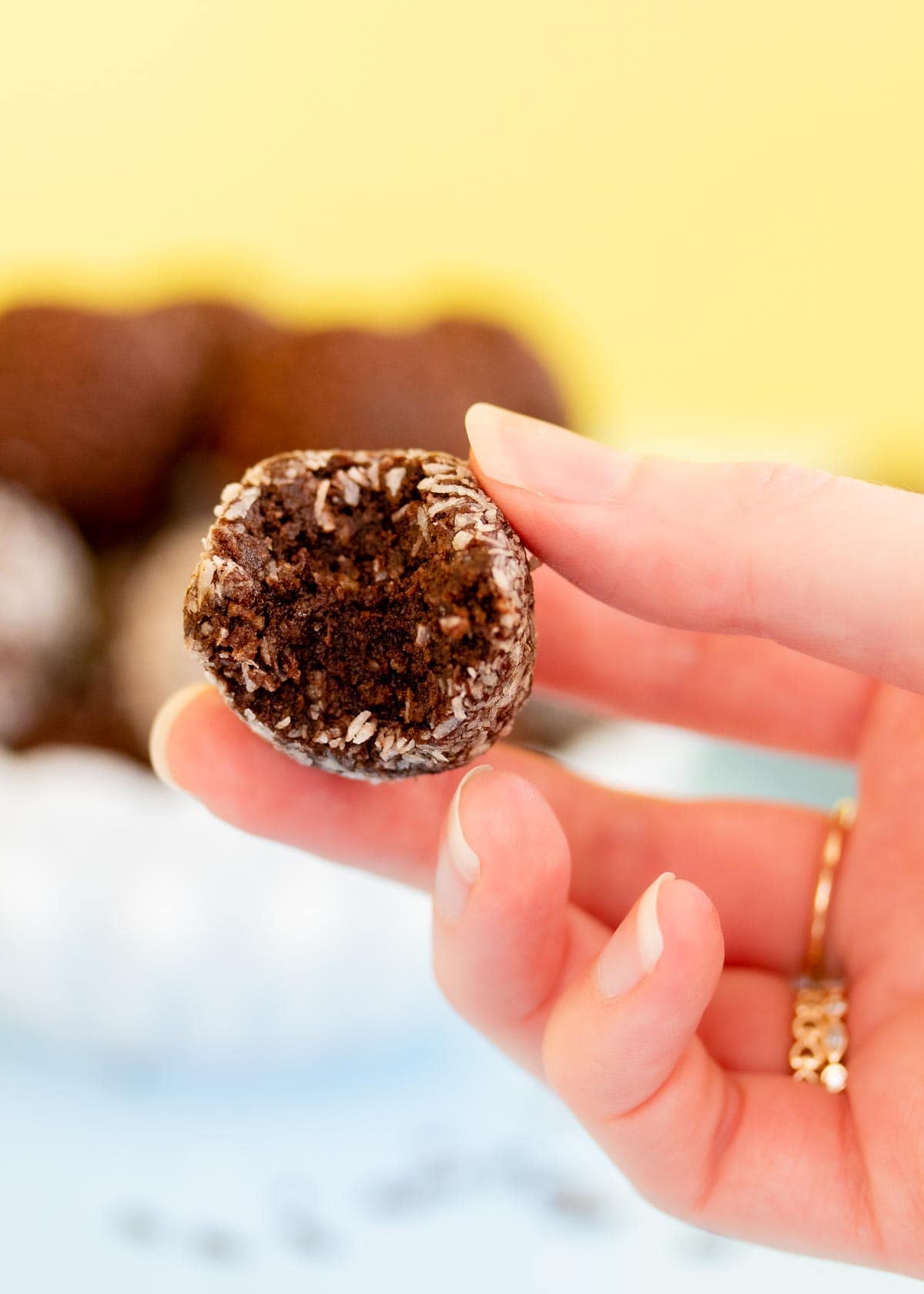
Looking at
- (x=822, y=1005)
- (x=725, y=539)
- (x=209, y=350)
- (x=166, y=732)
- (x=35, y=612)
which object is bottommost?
(x=35, y=612)

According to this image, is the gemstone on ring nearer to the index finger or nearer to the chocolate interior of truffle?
the index finger

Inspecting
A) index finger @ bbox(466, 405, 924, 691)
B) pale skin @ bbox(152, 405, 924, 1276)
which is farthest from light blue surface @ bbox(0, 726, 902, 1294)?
index finger @ bbox(466, 405, 924, 691)

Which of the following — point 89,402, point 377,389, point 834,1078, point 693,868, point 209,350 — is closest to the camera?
point 834,1078

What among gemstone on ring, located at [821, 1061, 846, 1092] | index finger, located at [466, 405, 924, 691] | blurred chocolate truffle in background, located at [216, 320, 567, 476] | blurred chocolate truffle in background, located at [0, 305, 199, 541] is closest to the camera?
index finger, located at [466, 405, 924, 691]

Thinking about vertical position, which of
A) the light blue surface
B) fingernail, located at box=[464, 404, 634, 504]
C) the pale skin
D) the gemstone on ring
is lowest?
the light blue surface

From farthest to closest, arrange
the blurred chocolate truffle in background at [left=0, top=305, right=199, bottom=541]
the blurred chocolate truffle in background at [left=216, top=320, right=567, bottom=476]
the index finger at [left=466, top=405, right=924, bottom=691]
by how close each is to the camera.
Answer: the blurred chocolate truffle in background at [left=0, top=305, right=199, bottom=541] < the blurred chocolate truffle in background at [left=216, top=320, right=567, bottom=476] < the index finger at [left=466, top=405, right=924, bottom=691]

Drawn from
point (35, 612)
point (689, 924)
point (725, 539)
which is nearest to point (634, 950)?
point (689, 924)

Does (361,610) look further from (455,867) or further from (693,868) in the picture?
(693,868)
